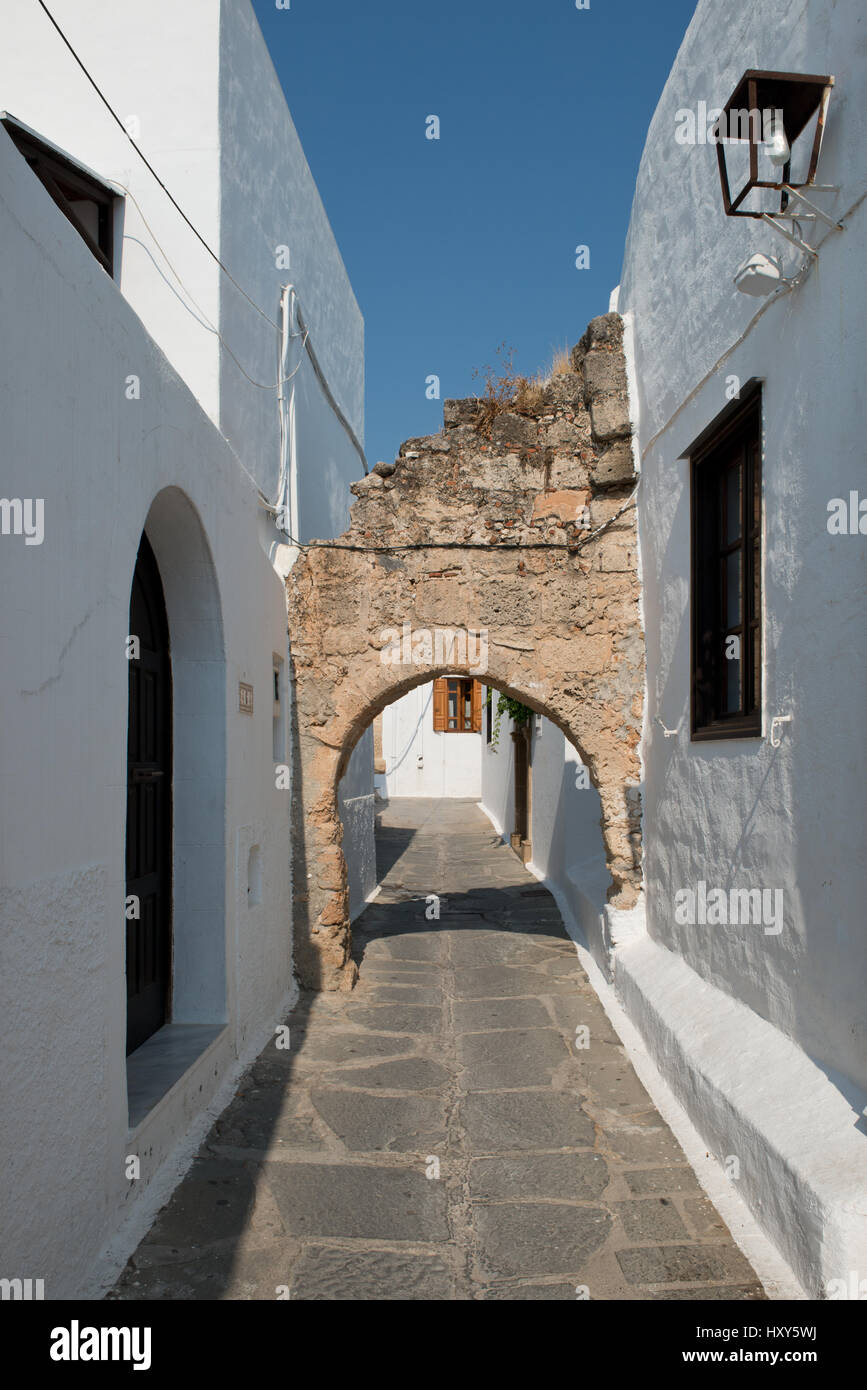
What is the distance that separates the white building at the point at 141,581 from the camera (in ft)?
7.39

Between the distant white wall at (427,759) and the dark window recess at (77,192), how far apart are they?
61.9 feet

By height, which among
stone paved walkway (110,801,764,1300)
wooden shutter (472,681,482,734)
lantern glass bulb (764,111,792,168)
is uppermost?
lantern glass bulb (764,111,792,168)

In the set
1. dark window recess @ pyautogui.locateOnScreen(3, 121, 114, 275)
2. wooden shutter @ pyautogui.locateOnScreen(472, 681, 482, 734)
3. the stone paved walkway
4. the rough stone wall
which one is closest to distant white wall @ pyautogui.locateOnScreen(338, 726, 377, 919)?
the rough stone wall

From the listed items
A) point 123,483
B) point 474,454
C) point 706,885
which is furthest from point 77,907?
point 474,454

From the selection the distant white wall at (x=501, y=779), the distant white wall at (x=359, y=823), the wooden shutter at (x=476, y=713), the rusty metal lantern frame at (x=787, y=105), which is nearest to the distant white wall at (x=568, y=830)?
the distant white wall at (x=359, y=823)

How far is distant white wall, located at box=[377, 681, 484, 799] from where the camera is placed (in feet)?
78.9

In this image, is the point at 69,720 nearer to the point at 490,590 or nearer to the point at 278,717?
the point at 278,717

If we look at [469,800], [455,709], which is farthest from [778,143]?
[455,709]

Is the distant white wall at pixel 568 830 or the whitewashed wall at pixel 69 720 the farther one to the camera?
the distant white wall at pixel 568 830

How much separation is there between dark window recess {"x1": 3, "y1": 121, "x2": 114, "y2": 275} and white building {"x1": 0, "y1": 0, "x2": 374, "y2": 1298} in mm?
17

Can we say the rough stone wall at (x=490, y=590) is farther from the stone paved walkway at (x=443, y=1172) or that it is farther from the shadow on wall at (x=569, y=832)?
the stone paved walkway at (x=443, y=1172)

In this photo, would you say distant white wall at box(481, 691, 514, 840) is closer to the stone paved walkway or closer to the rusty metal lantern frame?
the stone paved walkway

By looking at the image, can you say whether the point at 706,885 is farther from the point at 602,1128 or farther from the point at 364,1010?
the point at 364,1010

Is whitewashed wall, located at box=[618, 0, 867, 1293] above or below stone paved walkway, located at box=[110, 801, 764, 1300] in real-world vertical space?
above
